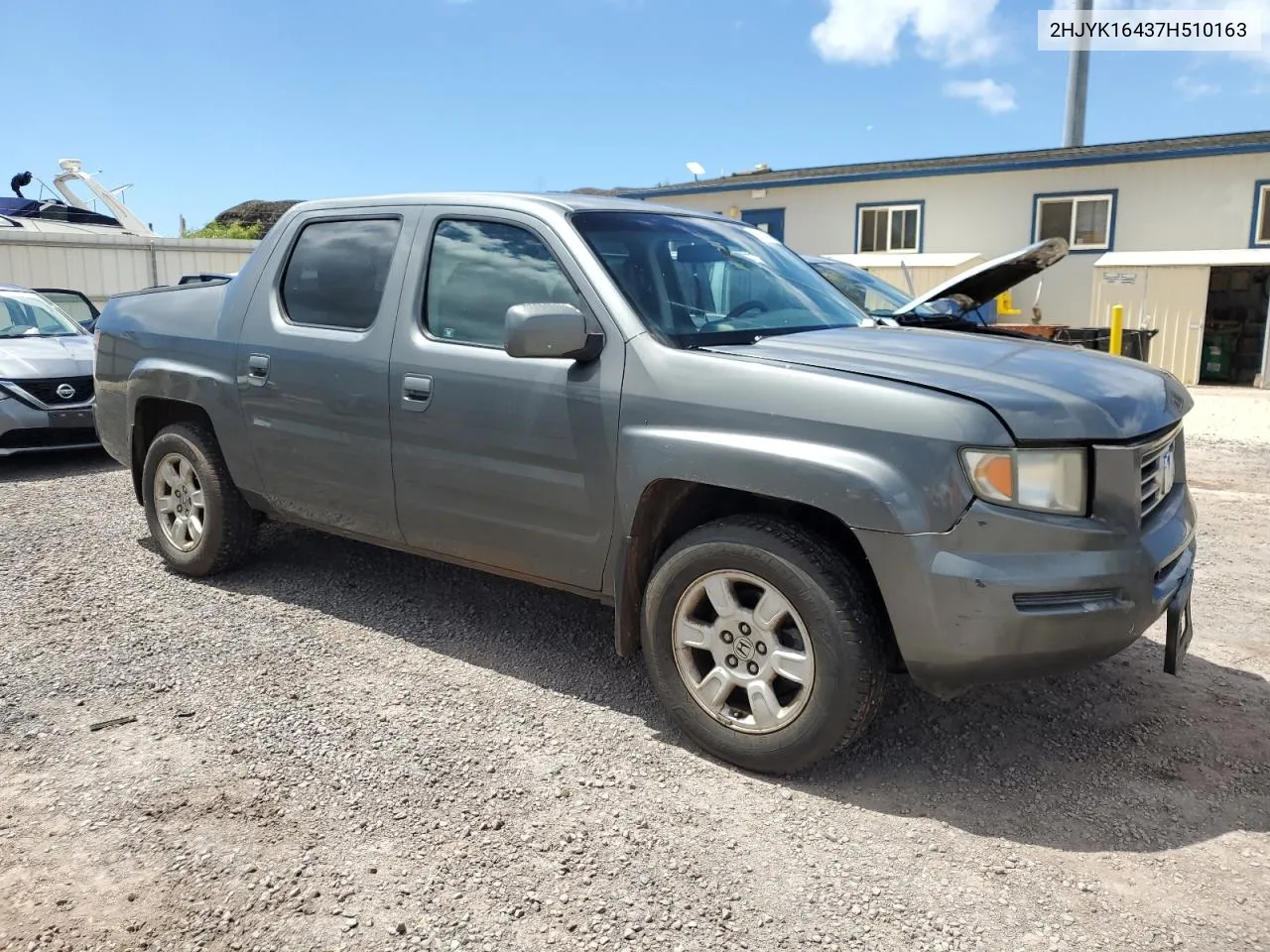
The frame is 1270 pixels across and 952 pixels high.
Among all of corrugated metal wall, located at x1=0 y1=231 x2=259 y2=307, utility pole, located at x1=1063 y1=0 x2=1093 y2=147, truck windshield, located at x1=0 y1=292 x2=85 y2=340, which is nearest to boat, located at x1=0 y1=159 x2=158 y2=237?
corrugated metal wall, located at x1=0 y1=231 x2=259 y2=307

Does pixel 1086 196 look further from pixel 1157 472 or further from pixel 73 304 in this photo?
pixel 1157 472

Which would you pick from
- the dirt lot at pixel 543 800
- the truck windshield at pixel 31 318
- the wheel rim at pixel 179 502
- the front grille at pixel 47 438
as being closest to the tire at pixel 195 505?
the wheel rim at pixel 179 502

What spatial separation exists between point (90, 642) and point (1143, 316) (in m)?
17.6

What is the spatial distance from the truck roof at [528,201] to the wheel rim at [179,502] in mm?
1671

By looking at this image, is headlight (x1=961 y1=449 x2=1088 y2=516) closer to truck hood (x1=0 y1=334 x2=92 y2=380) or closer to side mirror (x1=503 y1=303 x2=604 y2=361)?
side mirror (x1=503 y1=303 x2=604 y2=361)

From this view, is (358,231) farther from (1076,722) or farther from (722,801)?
(1076,722)

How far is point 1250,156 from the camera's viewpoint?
17.7 metres

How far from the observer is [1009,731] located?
11.9 ft

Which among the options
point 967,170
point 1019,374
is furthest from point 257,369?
point 967,170

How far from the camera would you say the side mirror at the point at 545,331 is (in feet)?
10.9

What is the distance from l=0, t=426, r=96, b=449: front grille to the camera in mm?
8039

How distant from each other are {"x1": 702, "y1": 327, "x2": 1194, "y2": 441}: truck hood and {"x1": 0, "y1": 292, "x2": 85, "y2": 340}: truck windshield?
8.11 m

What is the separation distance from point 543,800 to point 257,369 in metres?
2.54

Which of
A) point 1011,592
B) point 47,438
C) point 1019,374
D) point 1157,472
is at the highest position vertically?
point 1019,374
